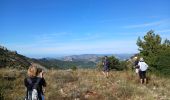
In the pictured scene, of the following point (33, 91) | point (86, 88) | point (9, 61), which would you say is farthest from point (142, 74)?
point (9, 61)

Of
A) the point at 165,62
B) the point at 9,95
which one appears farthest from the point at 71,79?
the point at 165,62

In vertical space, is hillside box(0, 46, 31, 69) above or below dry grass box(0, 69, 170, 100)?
above

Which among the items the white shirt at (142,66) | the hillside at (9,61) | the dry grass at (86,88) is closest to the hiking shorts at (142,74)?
the white shirt at (142,66)

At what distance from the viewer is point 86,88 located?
17.1 meters

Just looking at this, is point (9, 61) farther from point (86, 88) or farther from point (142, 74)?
point (86, 88)

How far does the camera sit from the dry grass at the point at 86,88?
15.9m

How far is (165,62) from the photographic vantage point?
33688 millimetres

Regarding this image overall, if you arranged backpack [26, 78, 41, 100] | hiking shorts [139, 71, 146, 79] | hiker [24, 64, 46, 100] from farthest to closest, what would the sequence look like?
hiking shorts [139, 71, 146, 79]
backpack [26, 78, 41, 100]
hiker [24, 64, 46, 100]

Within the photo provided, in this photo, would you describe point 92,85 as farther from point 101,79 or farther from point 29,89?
point 29,89

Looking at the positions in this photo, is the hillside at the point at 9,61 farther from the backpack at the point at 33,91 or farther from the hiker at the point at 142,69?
the backpack at the point at 33,91

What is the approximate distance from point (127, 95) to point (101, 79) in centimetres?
479

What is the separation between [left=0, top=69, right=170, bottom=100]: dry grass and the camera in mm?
15891

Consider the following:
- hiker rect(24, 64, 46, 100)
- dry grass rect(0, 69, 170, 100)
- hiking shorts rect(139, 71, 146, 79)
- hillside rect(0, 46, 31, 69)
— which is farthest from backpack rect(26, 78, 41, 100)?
hillside rect(0, 46, 31, 69)

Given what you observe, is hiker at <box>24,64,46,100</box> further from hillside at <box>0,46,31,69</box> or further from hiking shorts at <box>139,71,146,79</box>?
hillside at <box>0,46,31,69</box>
